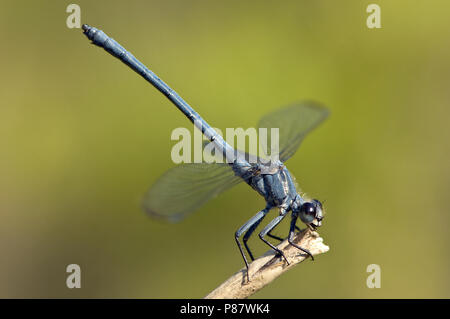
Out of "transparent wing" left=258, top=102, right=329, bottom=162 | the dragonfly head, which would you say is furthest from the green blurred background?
the dragonfly head

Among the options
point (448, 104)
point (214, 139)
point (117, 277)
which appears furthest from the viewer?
point (448, 104)

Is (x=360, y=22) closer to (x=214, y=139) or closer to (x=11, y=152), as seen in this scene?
(x=214, y=139)

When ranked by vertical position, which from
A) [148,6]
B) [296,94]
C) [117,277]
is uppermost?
[148,6]

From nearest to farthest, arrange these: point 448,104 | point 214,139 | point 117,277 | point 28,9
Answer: point 214,139, point 117,277, point 448,104, point 28,9

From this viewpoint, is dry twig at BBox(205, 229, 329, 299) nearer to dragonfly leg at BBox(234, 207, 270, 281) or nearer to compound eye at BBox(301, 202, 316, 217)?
compound eye at BBox(301, 202, 316, 217)

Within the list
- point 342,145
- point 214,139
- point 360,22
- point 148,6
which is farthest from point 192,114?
point 360,22

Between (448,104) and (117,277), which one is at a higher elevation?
(448,104)
